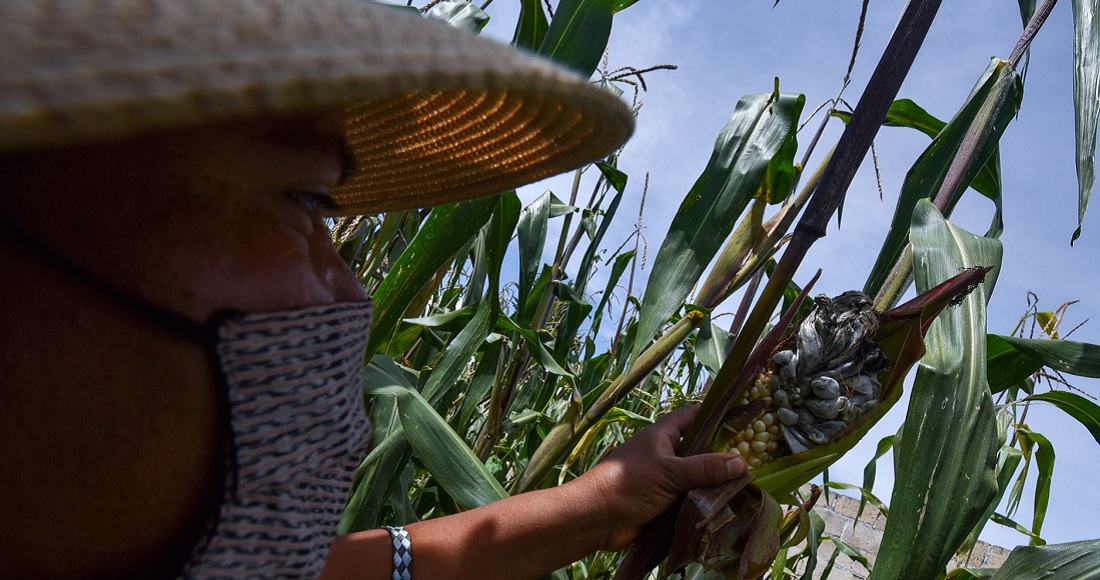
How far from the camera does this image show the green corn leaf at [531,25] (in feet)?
4.92

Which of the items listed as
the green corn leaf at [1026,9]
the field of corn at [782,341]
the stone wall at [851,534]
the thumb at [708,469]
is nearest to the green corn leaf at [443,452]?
the field of corn at [782,341]

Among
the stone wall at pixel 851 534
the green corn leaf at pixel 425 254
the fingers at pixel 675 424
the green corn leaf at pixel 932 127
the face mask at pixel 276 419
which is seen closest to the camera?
the face mask at pixel 276 419

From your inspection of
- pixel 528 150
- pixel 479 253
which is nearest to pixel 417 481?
pixel 479 253

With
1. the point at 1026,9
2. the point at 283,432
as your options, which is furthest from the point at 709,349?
the point at 283,432

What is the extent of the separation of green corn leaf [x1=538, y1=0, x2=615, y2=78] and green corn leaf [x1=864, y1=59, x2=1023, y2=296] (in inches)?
24.7

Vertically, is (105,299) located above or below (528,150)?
below

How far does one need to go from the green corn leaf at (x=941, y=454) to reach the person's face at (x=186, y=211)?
0.89m

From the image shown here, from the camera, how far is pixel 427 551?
4.04 feet

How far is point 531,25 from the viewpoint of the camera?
4.98 feet

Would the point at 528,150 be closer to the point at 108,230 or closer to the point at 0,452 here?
the point at 108,230

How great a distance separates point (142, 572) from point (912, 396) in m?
1.04

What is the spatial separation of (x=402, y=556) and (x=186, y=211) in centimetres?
78

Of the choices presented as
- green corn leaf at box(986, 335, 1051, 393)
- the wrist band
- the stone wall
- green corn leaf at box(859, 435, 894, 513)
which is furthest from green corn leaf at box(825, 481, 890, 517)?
the stone wall

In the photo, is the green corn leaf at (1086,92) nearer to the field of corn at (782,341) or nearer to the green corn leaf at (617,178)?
the field of corn at (782,341)
